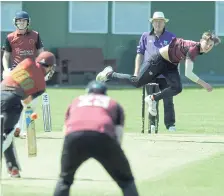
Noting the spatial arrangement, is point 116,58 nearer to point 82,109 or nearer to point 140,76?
point 140,76

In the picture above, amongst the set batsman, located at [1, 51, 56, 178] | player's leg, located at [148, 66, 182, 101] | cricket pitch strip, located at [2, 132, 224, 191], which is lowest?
cricket pitch strip, located at [2, 132, 224, 191]

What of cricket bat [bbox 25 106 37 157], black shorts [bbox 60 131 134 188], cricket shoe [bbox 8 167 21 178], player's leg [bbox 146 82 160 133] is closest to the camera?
black shorts [bbox 60 131 134 188]

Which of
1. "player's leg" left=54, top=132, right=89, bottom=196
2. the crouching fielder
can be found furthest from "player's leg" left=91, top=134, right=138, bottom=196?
"player's leg" left=54, top=132, right=89, bottom=196

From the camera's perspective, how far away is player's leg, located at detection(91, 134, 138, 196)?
883 cm

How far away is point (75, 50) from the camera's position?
32.6 m

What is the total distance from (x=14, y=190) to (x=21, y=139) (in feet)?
12.8

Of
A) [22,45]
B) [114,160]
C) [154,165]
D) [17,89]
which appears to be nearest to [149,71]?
[22,45]

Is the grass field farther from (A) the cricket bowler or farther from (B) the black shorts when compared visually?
(B) the black shorts

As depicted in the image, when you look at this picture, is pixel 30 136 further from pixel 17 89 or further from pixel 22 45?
pixel 22 45

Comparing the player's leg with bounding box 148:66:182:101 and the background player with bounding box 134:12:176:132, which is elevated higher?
the background player with bounding box 134:12:176:132

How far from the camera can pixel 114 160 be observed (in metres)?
8.93

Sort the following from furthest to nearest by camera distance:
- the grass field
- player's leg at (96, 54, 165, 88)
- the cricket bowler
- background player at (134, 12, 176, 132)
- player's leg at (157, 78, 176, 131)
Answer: player's leg at (157, 78, 176, 131), background player at (134, 12, 176, 132), player's leg at (96, 54, 165, 88), the cricket bowler, the grass field

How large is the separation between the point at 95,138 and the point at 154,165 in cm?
400

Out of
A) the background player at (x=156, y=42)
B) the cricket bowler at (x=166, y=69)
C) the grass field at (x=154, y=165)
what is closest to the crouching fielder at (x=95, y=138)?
the grass field at (x=154, y=165)
